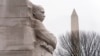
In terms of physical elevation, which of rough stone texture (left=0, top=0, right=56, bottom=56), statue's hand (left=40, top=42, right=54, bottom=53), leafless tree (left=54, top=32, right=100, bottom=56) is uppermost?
rough stone texture (left=0, top=0, right=56, bottom=56)

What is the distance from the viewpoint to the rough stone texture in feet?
22.8

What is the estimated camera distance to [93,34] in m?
26.8

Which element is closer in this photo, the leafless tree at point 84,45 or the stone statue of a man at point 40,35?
the stone statue of a man at point 40,35

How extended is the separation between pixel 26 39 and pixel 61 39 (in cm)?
1993

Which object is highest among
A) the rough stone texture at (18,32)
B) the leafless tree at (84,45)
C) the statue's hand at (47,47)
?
the rough stone texture at (18,32)

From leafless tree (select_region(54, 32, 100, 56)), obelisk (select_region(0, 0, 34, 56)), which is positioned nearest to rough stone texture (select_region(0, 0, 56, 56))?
obelisk (select_region(0, 0, 34, 56))

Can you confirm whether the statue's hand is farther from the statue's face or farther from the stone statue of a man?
the statue's face

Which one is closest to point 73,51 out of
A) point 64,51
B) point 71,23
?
point 64,51

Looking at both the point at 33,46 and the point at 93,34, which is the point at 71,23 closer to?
the point at 93,34

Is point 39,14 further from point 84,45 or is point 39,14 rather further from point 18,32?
point 84,45

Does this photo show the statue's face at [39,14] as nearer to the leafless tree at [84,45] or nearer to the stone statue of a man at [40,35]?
the stone statue of a man at [40,35]

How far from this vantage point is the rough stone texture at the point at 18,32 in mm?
6953

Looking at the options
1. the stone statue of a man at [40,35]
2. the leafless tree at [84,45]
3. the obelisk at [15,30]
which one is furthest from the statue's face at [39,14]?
the leafless tree at [84,45]

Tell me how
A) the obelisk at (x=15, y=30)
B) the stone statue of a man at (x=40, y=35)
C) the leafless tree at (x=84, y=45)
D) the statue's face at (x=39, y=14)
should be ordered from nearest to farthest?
the obelisk at (x=15, y=30)
the stone statue of a man at (x=40, y=35)
the statue's face at (x=39, y=14)
the leafless tree at (x=84, y=45)
